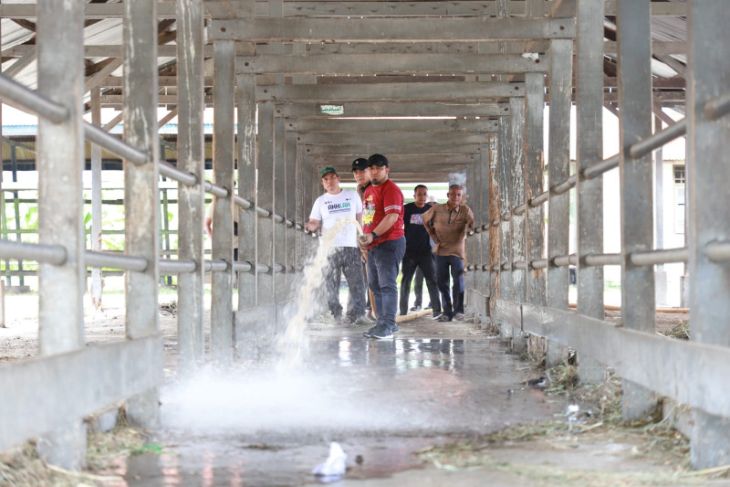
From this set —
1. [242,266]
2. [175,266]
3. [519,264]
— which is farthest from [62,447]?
[519,264]

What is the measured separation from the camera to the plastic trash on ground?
336 centimetres

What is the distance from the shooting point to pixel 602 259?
17.1ft

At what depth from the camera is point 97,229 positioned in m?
15.1

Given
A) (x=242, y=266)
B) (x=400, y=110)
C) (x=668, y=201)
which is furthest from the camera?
(x=668, y=201)

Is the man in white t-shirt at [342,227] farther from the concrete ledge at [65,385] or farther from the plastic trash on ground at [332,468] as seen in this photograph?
the plastic trash on ground at [332,468]

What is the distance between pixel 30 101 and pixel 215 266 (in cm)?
345

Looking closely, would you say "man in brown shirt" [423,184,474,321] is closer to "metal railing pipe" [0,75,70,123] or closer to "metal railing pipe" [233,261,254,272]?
"metal railing pipe" [233,261,254,272]

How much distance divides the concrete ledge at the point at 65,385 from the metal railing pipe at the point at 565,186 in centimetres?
284

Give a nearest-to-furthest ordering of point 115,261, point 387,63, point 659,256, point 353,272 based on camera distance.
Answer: point 115,261 → point 659,256 → point 387,63 → point 353,272

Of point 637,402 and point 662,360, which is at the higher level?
point 662,360

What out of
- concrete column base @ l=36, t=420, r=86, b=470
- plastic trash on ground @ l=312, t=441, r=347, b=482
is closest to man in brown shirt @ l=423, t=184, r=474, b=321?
plastic trash on ground @ l=312, t=441, r=347, b=482

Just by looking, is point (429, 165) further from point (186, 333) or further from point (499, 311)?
point (186, 333)

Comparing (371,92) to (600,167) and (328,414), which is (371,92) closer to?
(600,167)

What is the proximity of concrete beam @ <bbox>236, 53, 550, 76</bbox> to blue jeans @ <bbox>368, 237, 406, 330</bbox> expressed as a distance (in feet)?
5.44
